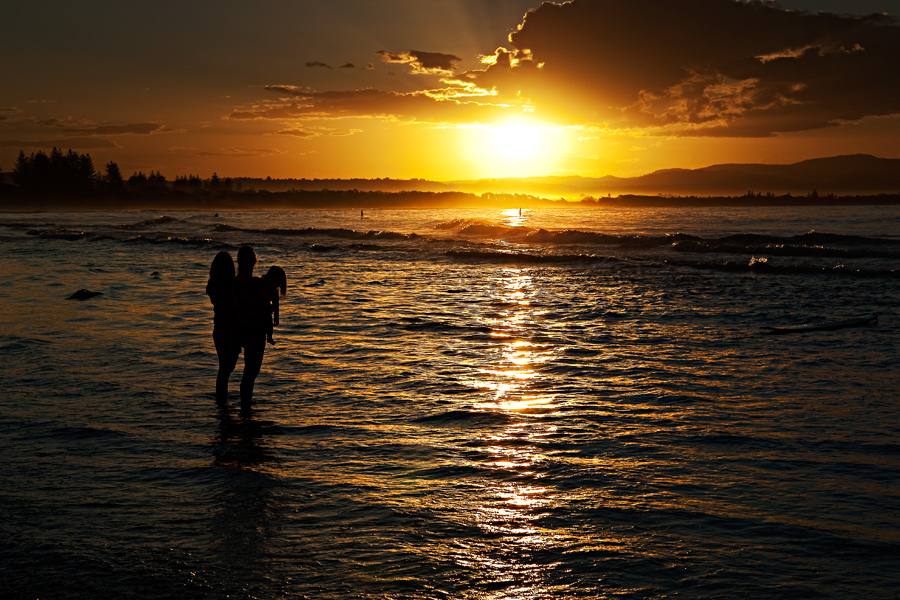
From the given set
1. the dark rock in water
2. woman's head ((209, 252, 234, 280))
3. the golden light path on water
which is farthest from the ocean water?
the dark rock in water

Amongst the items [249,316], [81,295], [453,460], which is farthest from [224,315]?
[81,295]

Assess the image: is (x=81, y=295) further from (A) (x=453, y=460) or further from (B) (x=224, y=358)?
(A) (x=453, y=460)

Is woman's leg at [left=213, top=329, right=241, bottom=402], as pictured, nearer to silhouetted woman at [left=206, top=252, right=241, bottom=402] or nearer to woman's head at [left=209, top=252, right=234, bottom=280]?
silhouetted woman at [left=206, top=252, right=241, bottom=402]

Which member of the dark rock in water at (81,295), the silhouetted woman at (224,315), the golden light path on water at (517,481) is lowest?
the golden light path on water at (517,481)

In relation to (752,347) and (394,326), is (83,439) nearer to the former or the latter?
(394,326)

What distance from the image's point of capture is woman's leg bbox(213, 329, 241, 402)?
8.22m

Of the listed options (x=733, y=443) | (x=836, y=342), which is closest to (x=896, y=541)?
(x=733, y=443)

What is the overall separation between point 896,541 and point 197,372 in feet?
28.3

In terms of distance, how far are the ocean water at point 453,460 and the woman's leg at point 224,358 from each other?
0.69 ft

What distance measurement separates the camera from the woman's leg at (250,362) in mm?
7984

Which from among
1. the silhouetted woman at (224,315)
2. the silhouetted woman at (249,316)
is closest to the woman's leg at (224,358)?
the silhouetted woman at (224,315)

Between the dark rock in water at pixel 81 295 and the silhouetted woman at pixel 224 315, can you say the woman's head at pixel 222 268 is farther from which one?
the dark rock in water at pixel 81 295

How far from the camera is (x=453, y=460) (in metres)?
6.41

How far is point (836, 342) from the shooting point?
1271cm
